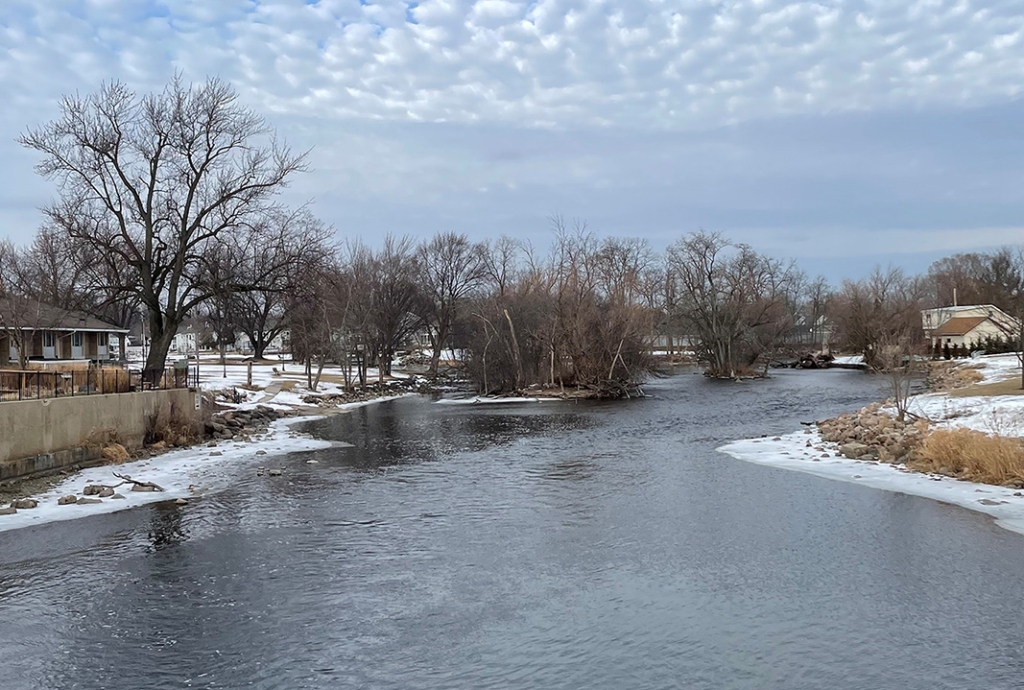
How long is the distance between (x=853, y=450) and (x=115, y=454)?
63.0 feet

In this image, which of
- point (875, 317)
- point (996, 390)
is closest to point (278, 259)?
point (996, 390)

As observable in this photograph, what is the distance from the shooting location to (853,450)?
20625 millimetres

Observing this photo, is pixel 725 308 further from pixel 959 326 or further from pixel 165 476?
pixel 165 476

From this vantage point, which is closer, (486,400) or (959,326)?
(486,400)

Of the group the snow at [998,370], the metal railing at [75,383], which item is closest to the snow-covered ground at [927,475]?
the snow at [998,370]

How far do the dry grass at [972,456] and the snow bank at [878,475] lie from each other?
0.37 metres

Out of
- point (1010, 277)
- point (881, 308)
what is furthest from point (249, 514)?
point (1010, 277)

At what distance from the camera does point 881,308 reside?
7594 cm

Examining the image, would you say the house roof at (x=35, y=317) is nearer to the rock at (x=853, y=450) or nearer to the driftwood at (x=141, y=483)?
the driftwood at (x=141, y=483)

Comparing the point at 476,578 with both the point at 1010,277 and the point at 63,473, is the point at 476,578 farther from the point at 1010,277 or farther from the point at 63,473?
the point at 1010,277

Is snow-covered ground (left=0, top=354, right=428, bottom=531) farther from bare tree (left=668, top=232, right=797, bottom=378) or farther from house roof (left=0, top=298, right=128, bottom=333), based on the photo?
bare tree (left=668, top=232, right=797, bottom=378)

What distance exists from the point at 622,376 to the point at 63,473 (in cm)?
3494

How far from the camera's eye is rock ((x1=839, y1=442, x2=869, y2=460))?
66.9 ft

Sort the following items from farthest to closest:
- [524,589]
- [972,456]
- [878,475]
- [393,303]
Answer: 1. [393,303]
2. [878,475]
3. [972,456]
4. [524,589]
